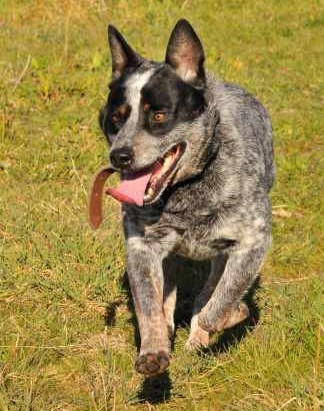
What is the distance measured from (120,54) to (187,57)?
1.43 ft

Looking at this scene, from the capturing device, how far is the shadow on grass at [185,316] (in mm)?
4078

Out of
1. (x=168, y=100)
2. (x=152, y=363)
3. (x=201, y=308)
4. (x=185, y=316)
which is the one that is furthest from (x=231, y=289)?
(x=168, y=100)

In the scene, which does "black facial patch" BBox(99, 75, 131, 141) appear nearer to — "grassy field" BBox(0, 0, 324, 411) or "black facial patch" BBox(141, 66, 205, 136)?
"black facial patch" BBox(141, 66, 205, 136)

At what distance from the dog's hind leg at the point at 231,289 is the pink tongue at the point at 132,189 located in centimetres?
72

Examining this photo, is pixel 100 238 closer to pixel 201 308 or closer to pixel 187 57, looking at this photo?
pixel 201 308

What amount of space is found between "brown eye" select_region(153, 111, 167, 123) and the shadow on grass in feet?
4.33

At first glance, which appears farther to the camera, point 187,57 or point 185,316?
point 185,316

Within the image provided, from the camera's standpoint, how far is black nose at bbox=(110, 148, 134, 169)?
3.80m

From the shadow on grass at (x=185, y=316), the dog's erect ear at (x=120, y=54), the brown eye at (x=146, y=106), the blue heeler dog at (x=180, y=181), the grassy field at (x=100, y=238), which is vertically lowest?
the shadow on grass at (x=185, y=316)

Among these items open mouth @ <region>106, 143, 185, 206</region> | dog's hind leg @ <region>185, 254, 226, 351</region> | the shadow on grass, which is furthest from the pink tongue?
the shadow on grass

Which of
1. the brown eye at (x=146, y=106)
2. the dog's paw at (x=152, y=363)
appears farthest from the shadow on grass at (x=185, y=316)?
the brown eye at (x=146, y=106)

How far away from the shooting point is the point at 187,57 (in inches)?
165

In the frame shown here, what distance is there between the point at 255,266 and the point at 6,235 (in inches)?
79.2

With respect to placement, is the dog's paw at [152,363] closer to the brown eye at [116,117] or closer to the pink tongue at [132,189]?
the pink tongue at [132,189]
